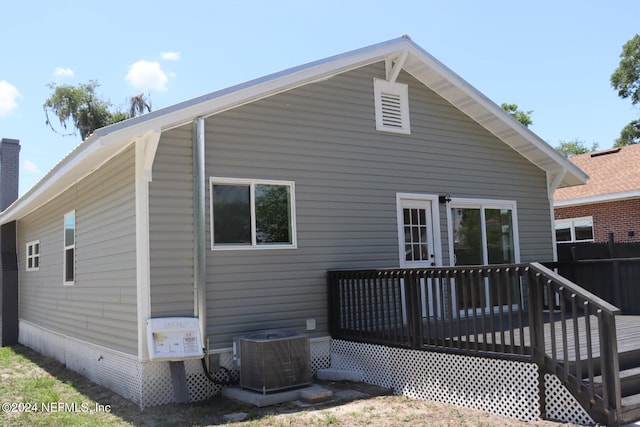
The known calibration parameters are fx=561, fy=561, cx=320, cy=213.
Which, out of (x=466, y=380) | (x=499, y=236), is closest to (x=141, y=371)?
(x=466, y=380)

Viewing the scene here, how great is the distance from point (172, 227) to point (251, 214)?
41.9 inches

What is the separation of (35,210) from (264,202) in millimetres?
7214

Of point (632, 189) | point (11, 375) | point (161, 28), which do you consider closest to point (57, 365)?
point (11, 375)

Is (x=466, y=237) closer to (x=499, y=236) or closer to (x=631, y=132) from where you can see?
(x=499, y=236)

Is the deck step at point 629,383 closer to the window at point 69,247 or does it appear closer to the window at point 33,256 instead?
the window at point 69,247

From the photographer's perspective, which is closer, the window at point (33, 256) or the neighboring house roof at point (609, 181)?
the window at point (33, 256)

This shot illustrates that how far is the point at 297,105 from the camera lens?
25.4 feet

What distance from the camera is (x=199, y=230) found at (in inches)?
261

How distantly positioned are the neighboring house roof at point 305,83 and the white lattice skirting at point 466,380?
11.6 feet

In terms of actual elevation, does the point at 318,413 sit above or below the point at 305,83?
below

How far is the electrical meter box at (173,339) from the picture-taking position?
6.11 m

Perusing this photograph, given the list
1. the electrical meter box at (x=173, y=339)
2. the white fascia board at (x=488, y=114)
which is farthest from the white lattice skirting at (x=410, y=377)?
the white fascia board at (x=488, y=114)

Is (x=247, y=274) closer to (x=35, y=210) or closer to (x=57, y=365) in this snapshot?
(x=57, y=365)

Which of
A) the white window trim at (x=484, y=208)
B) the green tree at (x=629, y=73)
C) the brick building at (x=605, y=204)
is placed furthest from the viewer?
the green tree at (x=629, y=73)
